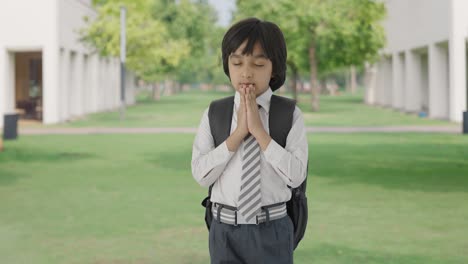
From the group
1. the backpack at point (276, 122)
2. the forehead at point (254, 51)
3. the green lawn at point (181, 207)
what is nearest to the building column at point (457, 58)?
the green lawn at point (181, 207)

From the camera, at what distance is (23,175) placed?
15.0 metres

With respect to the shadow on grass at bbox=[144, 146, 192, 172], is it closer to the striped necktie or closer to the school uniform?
the school uniform

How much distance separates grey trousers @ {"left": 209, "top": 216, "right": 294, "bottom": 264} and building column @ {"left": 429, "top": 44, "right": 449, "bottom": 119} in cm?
3469

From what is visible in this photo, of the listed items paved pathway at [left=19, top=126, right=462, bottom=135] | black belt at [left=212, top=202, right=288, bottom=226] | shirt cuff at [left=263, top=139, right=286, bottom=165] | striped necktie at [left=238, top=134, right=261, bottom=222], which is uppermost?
shirt cuff at [left=263, top=139, right=286, bottom=165]

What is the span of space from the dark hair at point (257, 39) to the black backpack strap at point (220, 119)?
21cm

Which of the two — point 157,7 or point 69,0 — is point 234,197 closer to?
point 69,0

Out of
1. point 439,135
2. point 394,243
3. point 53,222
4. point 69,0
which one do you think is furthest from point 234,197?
point 69,0

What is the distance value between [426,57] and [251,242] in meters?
44.5

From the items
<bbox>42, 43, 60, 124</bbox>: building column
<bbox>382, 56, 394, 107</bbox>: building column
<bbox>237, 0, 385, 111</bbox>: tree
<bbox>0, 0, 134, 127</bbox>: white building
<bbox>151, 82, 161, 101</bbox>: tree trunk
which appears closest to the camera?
<bbox>0, 0, 134, 127</bbox>: white building

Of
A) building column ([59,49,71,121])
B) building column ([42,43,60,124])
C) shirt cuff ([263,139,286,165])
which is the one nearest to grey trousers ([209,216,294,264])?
shirt cuff ([263,139,286,165])

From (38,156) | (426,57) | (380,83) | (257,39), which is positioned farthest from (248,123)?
(380,83)

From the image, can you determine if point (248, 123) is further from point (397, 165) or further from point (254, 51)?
point (397, 165)

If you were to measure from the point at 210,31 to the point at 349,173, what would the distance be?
68351 mm

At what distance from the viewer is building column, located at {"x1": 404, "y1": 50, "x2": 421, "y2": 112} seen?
4416 cm
